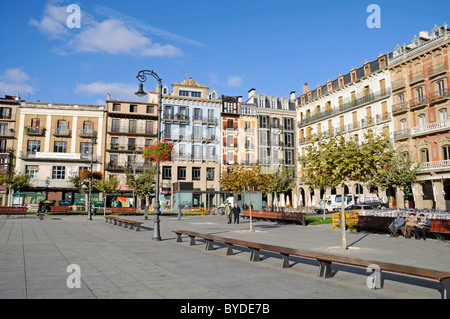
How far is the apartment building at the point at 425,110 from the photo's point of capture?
31938mm

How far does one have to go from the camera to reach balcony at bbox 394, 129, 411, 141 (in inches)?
1398

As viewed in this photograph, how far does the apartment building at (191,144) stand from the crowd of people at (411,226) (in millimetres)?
33584

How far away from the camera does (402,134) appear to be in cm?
3606

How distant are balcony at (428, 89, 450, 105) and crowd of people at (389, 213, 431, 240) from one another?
69.6ft

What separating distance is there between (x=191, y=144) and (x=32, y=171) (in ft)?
71.5

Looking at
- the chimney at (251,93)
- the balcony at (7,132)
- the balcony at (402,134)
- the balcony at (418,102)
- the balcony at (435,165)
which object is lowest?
the balcony at (435,165)

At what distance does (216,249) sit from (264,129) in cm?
4529

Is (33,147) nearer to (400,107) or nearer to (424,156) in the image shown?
(400,107)

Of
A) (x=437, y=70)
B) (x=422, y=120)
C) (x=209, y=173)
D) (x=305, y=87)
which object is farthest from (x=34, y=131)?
(x=437, y=70)

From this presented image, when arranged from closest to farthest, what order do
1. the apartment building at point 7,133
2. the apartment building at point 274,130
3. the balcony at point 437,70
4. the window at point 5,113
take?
the balcony at point 437,70 → the apartment building at point 7,133 → the window at point 5,113 → the apartment building at point 274,130

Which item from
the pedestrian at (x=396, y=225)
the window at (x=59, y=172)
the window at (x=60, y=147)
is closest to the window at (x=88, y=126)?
the window at (x=60, y=147)

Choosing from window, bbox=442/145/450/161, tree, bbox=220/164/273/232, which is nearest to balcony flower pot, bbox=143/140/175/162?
tree, bbox=220/164/273/232

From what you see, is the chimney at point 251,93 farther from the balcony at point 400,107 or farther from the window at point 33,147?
the window at point 33,147
